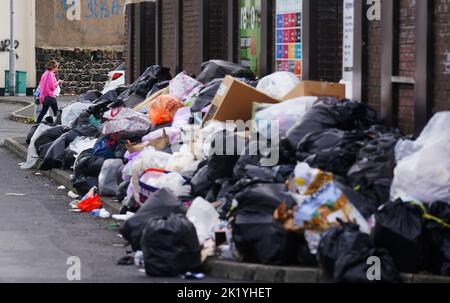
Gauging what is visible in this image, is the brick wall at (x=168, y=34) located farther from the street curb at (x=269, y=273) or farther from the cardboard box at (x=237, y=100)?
the street curb at (x=269, y=273)

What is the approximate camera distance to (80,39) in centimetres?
4231

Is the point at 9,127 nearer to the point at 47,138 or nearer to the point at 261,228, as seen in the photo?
the point at 47,138

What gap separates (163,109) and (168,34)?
624 cm

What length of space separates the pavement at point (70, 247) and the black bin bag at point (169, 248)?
0.13m

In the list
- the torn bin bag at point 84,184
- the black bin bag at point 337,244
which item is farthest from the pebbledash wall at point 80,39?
the black bin bag at point 337,244

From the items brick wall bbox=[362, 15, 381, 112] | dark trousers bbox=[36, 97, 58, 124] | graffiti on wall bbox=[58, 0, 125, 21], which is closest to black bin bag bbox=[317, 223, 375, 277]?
brick wall bbox=[362, 15, 381, 112]

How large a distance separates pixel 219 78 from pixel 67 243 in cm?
522

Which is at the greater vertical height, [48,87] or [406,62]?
[406,62]

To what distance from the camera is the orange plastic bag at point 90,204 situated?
43.7ft

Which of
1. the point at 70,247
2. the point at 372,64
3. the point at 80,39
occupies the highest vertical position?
the point at 80,39

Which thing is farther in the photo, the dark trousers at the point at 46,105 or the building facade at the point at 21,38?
the building facade at the point at 21,38

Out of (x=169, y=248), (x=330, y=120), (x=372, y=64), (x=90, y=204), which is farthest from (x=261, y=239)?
(x=90, y=204)

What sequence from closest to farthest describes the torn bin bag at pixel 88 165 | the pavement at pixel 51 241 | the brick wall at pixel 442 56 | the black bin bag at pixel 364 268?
the black bin bag at pixel 364 268, the pavement at pixel 51 241, the brick wall at pixel 442 56, the torn bin bag at pixel 88 165

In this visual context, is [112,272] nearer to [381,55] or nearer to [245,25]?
[381,55]
